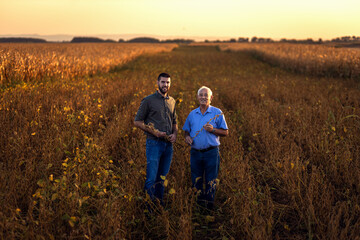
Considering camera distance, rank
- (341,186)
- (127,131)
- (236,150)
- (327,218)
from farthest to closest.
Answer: (127,131)
(236,150)
(341,186)
(327,218)

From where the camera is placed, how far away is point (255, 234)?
284cm

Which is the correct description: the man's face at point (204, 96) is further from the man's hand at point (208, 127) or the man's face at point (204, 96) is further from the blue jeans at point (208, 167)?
the blue jeans at point (208, 167)

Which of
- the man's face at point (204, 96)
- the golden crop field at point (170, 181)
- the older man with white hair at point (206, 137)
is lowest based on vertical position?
the golden crop field at point (170, 181)

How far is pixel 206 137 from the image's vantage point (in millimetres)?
3645

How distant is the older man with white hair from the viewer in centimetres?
365

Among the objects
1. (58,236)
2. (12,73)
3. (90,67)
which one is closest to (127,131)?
(58,236)

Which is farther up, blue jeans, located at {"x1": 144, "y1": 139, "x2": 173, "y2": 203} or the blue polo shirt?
the blue polo shirt

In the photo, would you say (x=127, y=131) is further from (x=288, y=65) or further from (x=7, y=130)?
(x=288, y=65)

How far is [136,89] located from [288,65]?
47.5 feet

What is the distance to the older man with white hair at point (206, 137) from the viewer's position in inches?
144

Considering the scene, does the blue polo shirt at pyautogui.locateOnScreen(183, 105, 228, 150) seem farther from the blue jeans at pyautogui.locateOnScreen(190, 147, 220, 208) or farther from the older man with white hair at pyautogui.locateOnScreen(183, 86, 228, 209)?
the blue jeans at pyautogui.locateOnScreen(190, 147, 220, 208)

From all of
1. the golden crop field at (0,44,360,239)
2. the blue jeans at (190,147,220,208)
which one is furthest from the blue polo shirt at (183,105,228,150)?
the golden crop field at (0,44,360,239)

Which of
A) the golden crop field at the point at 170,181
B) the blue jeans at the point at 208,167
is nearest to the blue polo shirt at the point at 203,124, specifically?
the blue jeans at the point at 208,167

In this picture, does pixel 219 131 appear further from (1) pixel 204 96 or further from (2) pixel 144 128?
(2) pixel 144 128
